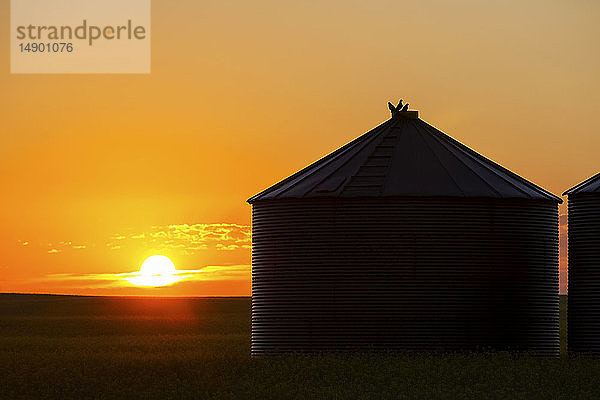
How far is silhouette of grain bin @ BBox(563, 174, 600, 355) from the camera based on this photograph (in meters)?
46.9

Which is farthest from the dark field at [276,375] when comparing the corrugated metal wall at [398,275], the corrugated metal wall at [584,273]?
the corrugated metal wall at [584,273]

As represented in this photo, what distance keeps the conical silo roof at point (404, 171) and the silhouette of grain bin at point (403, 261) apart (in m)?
0.08

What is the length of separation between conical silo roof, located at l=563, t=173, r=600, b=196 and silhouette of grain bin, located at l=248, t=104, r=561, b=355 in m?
1.14

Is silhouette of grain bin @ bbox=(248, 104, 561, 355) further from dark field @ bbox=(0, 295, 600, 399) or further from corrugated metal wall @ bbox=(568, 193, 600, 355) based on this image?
dark field @ bbox=(0, 295, 600, 399)

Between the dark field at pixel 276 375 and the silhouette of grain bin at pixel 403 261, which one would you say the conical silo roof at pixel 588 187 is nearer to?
the silhouette of grain bin at pixel 403 261

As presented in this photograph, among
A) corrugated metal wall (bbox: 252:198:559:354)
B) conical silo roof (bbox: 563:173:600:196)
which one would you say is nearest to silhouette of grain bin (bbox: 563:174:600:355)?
conical silo roof (bbox: 563:173:600:196)

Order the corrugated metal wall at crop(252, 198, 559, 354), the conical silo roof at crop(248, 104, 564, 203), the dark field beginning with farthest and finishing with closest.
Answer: the conical silo roof at crop(248, 104, 564, 203)
the corrugated metal wall at crop(252, 198, 559, 354)
the dark field

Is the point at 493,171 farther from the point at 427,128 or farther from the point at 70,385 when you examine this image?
the point at 70,385

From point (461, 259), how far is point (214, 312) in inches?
3512

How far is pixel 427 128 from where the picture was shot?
50.0m

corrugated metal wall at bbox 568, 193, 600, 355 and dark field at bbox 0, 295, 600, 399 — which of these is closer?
dark field at bbox 0, 295, 600, 399

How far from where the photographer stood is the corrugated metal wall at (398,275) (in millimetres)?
44562

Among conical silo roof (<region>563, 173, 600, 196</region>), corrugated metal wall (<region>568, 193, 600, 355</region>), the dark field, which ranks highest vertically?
conical silo roof (<region>563, 173, 600, 196</region>)

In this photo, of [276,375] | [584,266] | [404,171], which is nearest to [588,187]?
[584,266]
